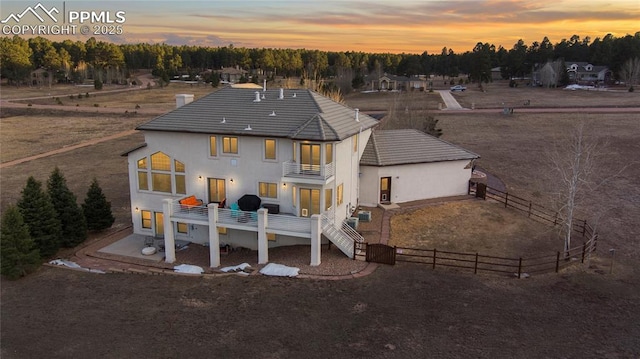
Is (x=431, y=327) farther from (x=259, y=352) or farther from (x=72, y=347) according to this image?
(x=72, y=347)

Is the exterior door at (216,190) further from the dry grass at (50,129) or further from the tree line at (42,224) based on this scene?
the dry grass at (50,129)

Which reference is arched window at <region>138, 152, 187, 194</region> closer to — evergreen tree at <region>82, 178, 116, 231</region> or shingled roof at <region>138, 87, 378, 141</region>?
shingled roof at <region>138, 87, 378, 141</region>

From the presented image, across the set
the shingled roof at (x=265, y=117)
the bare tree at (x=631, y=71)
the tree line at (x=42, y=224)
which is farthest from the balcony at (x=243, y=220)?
the bare tree at (x=631, y=71)

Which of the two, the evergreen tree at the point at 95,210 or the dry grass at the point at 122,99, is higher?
the dry grass at the point at 122,99

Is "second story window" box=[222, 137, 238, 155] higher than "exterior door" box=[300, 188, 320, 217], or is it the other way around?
"second story window" box=[222, 137, 238, 155]

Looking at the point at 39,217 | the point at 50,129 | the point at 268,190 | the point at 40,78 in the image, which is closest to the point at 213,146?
the point at 268,190

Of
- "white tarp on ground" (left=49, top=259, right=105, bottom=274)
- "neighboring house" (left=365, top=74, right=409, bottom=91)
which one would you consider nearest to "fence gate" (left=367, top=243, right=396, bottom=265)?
"white tarp on ground" (left=49, top=259, right=105, bottom=274)

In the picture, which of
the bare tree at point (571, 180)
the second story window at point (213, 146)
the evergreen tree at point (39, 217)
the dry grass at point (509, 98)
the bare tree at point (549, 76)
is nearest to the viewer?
the bare tree at point (571, 180)
